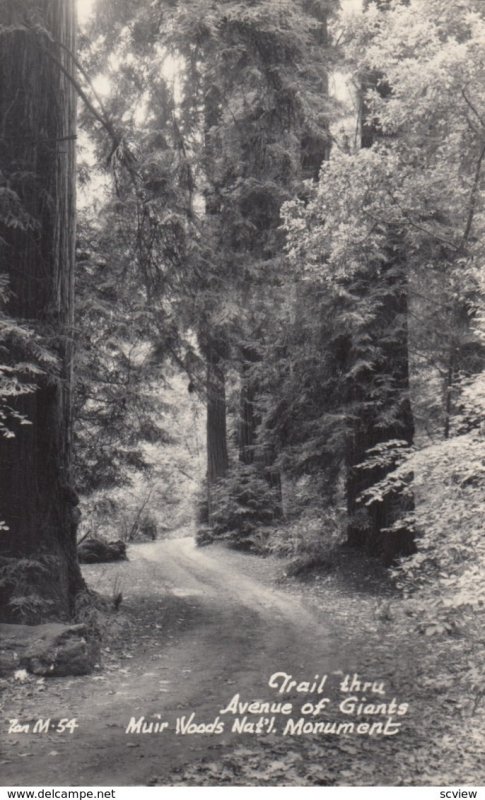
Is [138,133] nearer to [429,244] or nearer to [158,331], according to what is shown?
[158,331]

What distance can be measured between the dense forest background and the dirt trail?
1.21 meters

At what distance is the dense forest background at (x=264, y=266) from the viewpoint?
22.1 feet

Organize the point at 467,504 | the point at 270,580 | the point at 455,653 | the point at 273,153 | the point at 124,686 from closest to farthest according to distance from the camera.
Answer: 1. the point at 467,504
2. the point at 124,686
3. the point at 455,653
4. the point at 273,153
5. the point at 270,580

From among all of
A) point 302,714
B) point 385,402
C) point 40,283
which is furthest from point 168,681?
point 385,402

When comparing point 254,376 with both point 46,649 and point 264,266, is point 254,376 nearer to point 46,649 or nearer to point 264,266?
point 264,266

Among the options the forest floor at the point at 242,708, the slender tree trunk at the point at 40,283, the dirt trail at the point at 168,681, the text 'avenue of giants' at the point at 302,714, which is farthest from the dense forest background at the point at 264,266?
the dirt trail at the point at 168,681

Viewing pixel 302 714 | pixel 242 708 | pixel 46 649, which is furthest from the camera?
pixel 46 649

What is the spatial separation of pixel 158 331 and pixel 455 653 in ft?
21.4

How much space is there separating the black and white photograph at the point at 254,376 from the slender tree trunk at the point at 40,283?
0.03 metres

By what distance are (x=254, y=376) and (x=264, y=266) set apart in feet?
7.25

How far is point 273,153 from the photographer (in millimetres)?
10305

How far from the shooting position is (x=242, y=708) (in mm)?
5305

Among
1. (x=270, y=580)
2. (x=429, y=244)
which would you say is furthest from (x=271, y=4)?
(x=270, y=580)

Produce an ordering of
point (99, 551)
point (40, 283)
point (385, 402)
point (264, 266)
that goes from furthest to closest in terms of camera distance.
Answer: point (99, 551)
point (264, 266)
point (385, 402)
point (40, 283)
